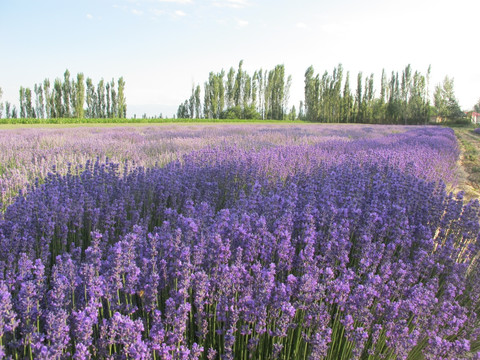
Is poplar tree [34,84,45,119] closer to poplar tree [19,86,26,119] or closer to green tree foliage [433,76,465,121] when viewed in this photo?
poplar tree [19,86,26,119]

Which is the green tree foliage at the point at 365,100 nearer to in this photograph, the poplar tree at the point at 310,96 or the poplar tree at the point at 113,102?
the poplar tree at the point at 310,96

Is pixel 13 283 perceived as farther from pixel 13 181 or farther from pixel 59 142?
pixel 59 142

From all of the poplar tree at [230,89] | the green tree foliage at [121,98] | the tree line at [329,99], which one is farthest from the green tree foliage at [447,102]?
the green tree foliage at [121,98]

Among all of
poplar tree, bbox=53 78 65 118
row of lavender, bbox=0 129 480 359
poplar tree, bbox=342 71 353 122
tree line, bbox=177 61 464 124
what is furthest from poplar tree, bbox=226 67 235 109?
row of lavender, bbox=0 129 480 359

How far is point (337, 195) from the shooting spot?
3537 millimetres

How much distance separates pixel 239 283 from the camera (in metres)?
1.78

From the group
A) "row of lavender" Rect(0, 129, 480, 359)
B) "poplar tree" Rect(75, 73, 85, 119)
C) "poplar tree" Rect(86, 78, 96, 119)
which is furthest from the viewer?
"poplar tree" Rect(86, 78, 96, 119)

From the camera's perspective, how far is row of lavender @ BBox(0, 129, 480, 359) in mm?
1431

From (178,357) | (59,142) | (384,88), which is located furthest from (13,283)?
(384,88)

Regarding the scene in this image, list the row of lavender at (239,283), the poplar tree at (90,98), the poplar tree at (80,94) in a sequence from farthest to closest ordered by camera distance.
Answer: the poplar tree at (90,98) < the poplar tree at (80,94) < the row of lavender at (239,283)

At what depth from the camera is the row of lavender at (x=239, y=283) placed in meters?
1.43

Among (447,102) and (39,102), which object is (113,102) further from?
(447,102)

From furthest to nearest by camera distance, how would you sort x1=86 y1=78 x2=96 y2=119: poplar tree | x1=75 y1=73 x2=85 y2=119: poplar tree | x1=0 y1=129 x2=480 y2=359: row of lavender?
1. x1=86 y1=78 x2=96 y2=119: poplar tree
2. x1=75 y1=73 x2=85 y2=119: poplar tree
3. x1=0 y1=129 x2=480 y2=359: row of lavender

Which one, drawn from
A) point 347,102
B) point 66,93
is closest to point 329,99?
point 347,102
